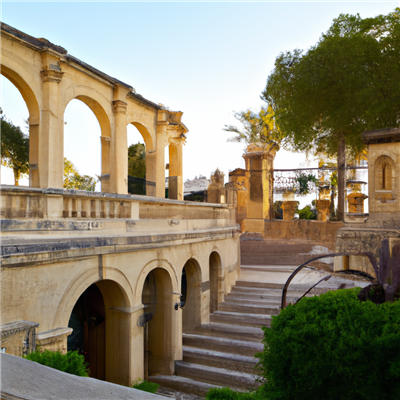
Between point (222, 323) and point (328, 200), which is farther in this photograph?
point (328, 200)

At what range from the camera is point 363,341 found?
3.63 m

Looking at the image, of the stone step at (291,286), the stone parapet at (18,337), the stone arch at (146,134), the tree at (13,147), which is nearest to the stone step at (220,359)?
the stone step at (291,286)

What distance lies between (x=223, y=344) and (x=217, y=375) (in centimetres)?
115

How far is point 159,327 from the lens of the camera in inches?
390

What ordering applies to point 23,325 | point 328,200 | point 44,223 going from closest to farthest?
point 23,325 → point 44,223 → point 328,200

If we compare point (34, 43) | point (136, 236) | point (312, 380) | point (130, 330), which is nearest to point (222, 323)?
point (130, 330)

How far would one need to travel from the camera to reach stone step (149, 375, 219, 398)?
8.85m

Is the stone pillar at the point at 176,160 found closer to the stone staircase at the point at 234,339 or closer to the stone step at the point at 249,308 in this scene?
the stone staircase at the point at 234,339

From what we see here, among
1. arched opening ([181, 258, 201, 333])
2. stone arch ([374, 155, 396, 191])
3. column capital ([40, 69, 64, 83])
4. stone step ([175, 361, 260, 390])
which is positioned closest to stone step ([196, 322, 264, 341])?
arched opening ([181, 258, 201, 333])

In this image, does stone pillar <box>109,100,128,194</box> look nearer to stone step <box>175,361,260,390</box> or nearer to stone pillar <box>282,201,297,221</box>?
stone step <box>175,361,260,390</box>

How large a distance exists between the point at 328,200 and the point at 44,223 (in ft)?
Result: 54.9

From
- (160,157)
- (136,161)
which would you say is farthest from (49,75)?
(136,161)

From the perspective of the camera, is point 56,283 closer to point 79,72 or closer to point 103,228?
point 103,228

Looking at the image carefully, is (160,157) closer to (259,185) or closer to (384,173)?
(259,185)
